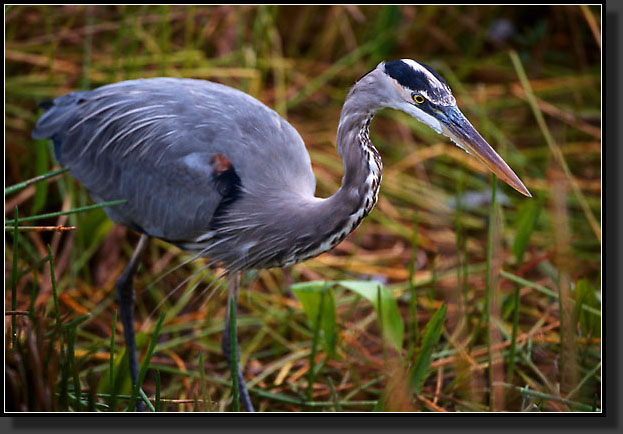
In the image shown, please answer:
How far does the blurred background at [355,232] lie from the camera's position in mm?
2166

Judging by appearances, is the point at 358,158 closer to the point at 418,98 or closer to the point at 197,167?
the point at 418,98

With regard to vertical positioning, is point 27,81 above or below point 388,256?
above

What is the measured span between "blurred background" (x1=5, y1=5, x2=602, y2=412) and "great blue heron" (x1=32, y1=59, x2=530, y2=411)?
214 millimetres

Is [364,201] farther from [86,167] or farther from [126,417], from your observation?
[86,167]

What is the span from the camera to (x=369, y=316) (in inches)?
106

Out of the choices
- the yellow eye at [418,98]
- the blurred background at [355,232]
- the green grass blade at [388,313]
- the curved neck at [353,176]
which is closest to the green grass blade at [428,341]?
the blurred background at [355,232]

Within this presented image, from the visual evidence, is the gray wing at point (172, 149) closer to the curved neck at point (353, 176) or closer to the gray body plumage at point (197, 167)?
the gray body plumage at point (197, 167)

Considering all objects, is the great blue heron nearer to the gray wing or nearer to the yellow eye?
the gray wing

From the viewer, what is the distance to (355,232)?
10.5ft

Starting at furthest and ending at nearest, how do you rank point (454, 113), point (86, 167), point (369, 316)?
point (369, 316) < point (86, 167) < point (454, 113)

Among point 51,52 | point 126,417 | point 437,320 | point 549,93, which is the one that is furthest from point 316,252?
point 549,93

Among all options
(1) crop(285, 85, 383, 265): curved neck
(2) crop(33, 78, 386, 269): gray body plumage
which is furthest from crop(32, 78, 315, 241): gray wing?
(1) crop(285, 85, 383, 265): curved neck

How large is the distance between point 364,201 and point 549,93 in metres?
2.27

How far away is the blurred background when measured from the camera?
2166 millimetres
